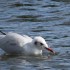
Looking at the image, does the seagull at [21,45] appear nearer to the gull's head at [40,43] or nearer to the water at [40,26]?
the gull's head at [40,43]

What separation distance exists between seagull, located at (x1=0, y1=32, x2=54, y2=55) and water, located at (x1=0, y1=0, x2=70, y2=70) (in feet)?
0.57

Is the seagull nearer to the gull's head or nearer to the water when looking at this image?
the gull's head

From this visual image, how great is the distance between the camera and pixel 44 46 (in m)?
13.4

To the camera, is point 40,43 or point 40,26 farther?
point 40,26

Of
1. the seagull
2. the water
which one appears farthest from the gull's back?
the water

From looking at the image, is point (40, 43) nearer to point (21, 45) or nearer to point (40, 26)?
point (21, 45)

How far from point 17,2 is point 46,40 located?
5.21 meters

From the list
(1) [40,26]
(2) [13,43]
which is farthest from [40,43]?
(1) [40,26]

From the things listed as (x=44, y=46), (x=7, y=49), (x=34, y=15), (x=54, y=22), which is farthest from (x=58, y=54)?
(x=34, y=15)

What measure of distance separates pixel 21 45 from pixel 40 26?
97.7 inches

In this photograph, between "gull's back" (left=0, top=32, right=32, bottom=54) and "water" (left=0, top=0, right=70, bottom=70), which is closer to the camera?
"water" (left=0, top=0, right=70, bottom=70)

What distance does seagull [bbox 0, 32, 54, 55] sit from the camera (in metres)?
13.4

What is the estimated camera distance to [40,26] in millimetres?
15789

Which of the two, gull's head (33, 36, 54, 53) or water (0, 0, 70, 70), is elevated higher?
gull's head (33, 36, 54, 53)
